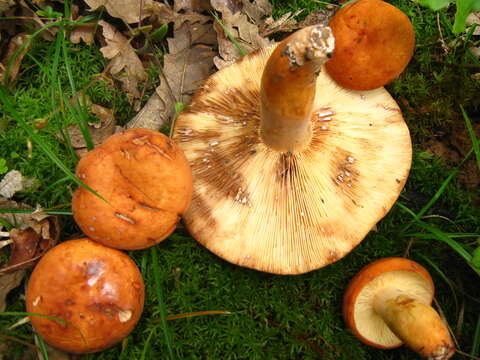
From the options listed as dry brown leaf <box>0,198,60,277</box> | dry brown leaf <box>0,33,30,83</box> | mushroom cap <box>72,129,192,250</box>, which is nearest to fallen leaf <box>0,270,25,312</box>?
dry brown leaf <box>0,198,60,277</box>

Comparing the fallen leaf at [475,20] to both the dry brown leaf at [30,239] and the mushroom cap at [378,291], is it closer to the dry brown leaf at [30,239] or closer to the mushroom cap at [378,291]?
the mushroom cap at [378,291]

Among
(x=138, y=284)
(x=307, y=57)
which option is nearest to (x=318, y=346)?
(x=138, y=284)

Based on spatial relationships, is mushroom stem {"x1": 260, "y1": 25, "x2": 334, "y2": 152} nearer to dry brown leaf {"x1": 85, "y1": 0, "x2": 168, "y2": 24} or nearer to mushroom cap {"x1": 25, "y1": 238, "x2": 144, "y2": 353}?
mushroom cap {"x1": 25, "y1": 238, "x2": 144, "y2": 353}

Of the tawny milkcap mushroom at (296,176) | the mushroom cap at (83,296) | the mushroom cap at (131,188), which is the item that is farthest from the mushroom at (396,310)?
the mushroom cap at (83,296)

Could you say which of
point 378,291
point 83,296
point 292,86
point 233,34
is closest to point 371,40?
point 292,86

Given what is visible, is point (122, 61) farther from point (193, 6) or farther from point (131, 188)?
point (131, 188)

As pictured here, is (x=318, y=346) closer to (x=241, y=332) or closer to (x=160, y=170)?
(x=241, y=332)

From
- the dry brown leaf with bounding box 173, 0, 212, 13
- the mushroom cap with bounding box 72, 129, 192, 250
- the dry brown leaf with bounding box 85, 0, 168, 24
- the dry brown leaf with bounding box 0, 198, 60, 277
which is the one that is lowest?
the dry brown leaf with bounding box 0, 198, 60, 277
